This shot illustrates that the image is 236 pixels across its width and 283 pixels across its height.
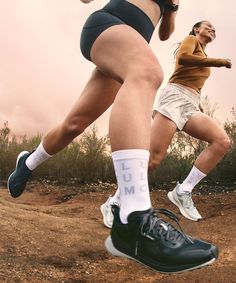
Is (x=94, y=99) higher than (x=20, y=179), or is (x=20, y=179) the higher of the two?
(x=94, y=99)

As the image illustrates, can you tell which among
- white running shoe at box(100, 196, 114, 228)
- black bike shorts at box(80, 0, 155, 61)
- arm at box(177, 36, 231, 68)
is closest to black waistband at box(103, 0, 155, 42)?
black bike shorts at box(80, 0, 155, 61)

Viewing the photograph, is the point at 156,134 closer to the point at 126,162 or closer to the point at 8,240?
the point at 8,240

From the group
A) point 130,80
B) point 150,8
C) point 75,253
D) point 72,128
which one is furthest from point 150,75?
point 75,253

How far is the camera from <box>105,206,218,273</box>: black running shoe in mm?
1988

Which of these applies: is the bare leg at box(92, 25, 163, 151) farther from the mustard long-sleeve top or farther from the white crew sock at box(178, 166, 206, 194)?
the white crew sock at box(178, 166, 206, 194)

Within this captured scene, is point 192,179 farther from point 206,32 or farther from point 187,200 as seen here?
point 206,32

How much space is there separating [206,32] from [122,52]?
331 centimetres

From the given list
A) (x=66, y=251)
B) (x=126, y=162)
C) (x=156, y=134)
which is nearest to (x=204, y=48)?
(x=156, y=134)

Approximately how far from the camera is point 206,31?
5289mm

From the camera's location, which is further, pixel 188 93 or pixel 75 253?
pixel 188 93

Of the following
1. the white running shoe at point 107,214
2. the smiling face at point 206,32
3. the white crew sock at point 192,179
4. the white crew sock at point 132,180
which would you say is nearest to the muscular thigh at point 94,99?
the white crew sock at point 132,180

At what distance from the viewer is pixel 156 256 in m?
2.01

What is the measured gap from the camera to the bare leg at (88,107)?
276cm

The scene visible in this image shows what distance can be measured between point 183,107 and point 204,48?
3.12 feet
